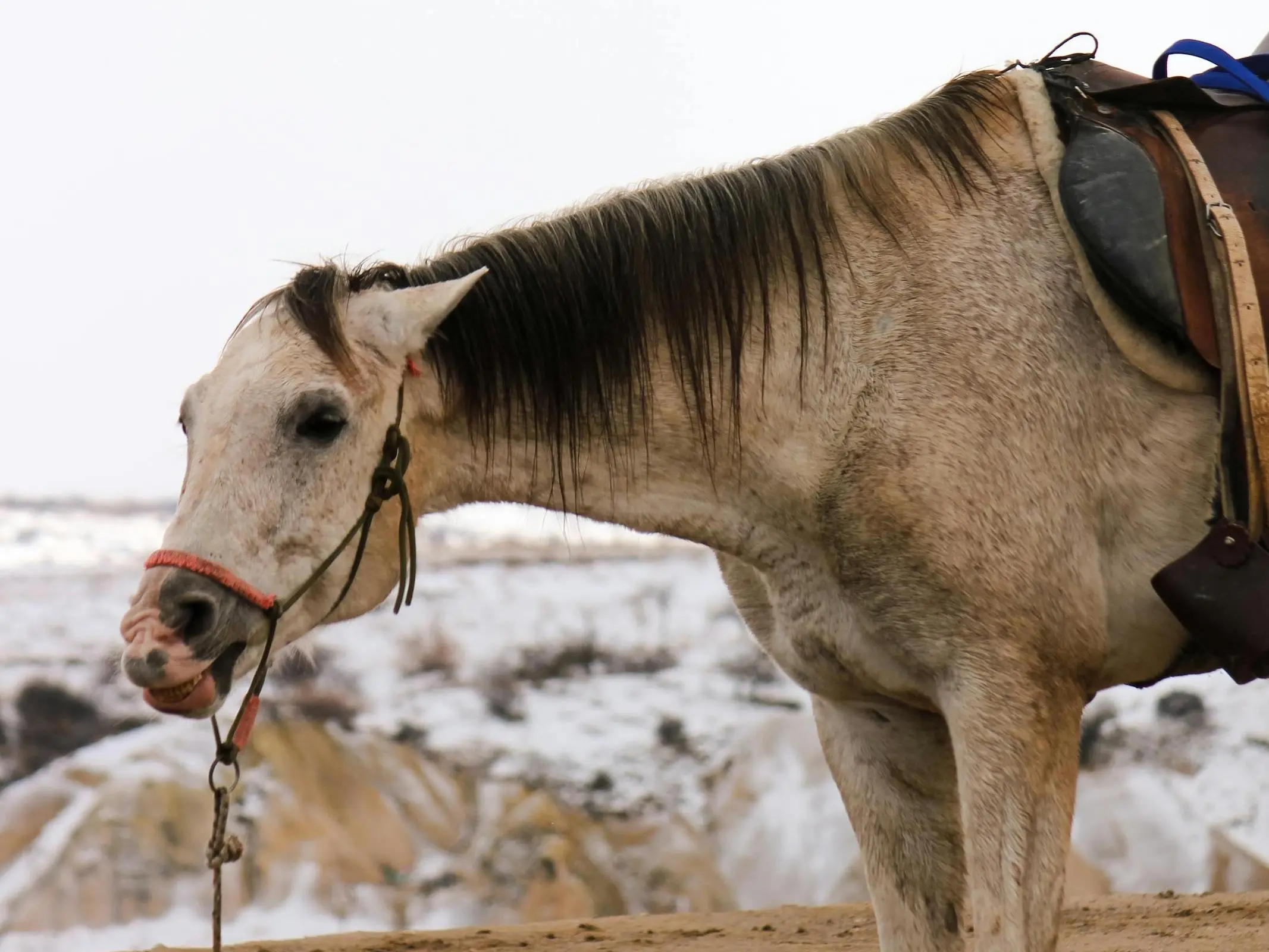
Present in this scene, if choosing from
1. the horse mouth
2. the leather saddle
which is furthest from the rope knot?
the leather saddle

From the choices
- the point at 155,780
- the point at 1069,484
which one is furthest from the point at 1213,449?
the point at 155,780

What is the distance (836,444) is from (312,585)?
3.30 feet

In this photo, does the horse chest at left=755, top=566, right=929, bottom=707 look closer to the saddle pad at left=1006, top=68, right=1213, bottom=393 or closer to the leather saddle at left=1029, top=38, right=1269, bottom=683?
the leather saddle at left=1029, top=38, right=1269, bottom=683

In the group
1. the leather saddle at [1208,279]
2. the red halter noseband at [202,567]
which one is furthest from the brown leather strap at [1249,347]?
the red halter noseband at [202,567]

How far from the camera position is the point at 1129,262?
2.45 metres

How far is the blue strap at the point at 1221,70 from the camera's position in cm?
277

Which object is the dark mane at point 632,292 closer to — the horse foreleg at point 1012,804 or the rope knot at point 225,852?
the horse foreleg at point 1012,804

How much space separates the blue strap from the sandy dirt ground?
114 inches

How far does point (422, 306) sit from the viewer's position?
246 cm

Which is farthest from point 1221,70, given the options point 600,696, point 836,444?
point 600,696

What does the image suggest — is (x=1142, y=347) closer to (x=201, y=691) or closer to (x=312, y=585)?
(x=312, y=585)

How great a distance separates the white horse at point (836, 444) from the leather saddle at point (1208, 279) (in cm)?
8

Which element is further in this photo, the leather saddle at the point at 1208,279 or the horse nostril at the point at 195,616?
the leather saddle at the point at 1208,279

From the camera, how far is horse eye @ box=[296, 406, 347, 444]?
2395 millimetres
